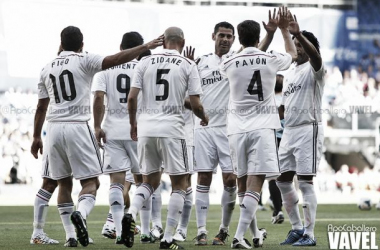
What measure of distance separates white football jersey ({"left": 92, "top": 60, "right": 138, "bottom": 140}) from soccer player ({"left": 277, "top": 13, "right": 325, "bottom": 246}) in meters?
1.90

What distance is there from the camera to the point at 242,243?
8430 mm

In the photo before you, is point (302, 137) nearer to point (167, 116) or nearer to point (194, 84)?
point (194, 84)

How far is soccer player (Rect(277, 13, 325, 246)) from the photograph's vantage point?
9391 mm

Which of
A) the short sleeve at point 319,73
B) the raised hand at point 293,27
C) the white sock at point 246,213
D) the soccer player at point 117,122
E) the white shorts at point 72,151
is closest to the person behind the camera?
the white sock at point 246,213

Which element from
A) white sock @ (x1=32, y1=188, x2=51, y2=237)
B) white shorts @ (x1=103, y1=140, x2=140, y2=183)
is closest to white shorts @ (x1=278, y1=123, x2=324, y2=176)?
white shorts @ (x1=103, y1=140, x2=140, y2=183)

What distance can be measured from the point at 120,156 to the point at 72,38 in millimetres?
1976

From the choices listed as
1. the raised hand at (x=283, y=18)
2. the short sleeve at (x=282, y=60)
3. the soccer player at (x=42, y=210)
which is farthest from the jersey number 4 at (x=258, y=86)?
the soccer player at (x=42, y=210)

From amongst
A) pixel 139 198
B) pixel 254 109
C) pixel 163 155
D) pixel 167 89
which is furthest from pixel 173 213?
pixel 254 109

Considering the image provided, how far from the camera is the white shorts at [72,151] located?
848 cm

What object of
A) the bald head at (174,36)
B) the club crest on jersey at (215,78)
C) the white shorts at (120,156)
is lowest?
the white shorts at (120,156)

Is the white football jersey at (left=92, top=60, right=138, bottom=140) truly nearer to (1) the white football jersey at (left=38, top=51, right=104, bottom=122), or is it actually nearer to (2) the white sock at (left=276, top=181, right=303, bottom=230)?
(1) the white football jersey at (left=38, top=51, right=104, bottom=122)

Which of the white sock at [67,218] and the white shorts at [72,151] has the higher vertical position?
the white shorts at [72,151]

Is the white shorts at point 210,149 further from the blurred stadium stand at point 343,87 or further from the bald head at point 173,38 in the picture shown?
the blurred stadium stand at point 343,87

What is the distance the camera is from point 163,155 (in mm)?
8539
